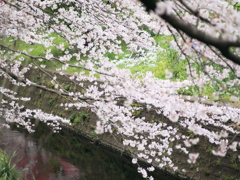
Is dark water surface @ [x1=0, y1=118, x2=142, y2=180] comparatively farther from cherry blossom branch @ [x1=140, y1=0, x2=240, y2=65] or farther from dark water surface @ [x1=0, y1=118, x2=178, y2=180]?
cherry blossom branch @ [x1=140, y1=0, x2=240, y2=65]

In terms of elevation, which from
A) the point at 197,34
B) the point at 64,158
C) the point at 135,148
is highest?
the point at 197,34

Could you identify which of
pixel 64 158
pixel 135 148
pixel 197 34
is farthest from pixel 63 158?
pixel 197 34

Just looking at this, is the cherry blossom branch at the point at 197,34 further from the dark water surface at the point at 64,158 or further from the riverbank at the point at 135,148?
the dark water surface at the point at 64,158

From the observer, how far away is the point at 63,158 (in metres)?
8.62

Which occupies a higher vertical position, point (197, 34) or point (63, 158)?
point (197, 34)

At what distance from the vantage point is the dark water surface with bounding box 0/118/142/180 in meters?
7.42

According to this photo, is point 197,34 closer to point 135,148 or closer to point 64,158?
point 135,148

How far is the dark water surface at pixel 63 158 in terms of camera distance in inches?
292

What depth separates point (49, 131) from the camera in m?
11.5

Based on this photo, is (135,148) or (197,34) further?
(135,148)

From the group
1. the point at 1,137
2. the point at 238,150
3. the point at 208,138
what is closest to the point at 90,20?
the point at 208,138

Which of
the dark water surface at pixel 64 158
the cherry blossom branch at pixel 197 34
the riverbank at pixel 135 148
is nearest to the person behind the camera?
the cherry blossom branch at pixel 197 34

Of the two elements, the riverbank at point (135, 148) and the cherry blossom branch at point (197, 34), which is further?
the riverbank at point (135, 148)

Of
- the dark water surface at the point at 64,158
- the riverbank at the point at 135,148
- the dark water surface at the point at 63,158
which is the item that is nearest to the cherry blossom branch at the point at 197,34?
the riverbank at the point at 135,148
